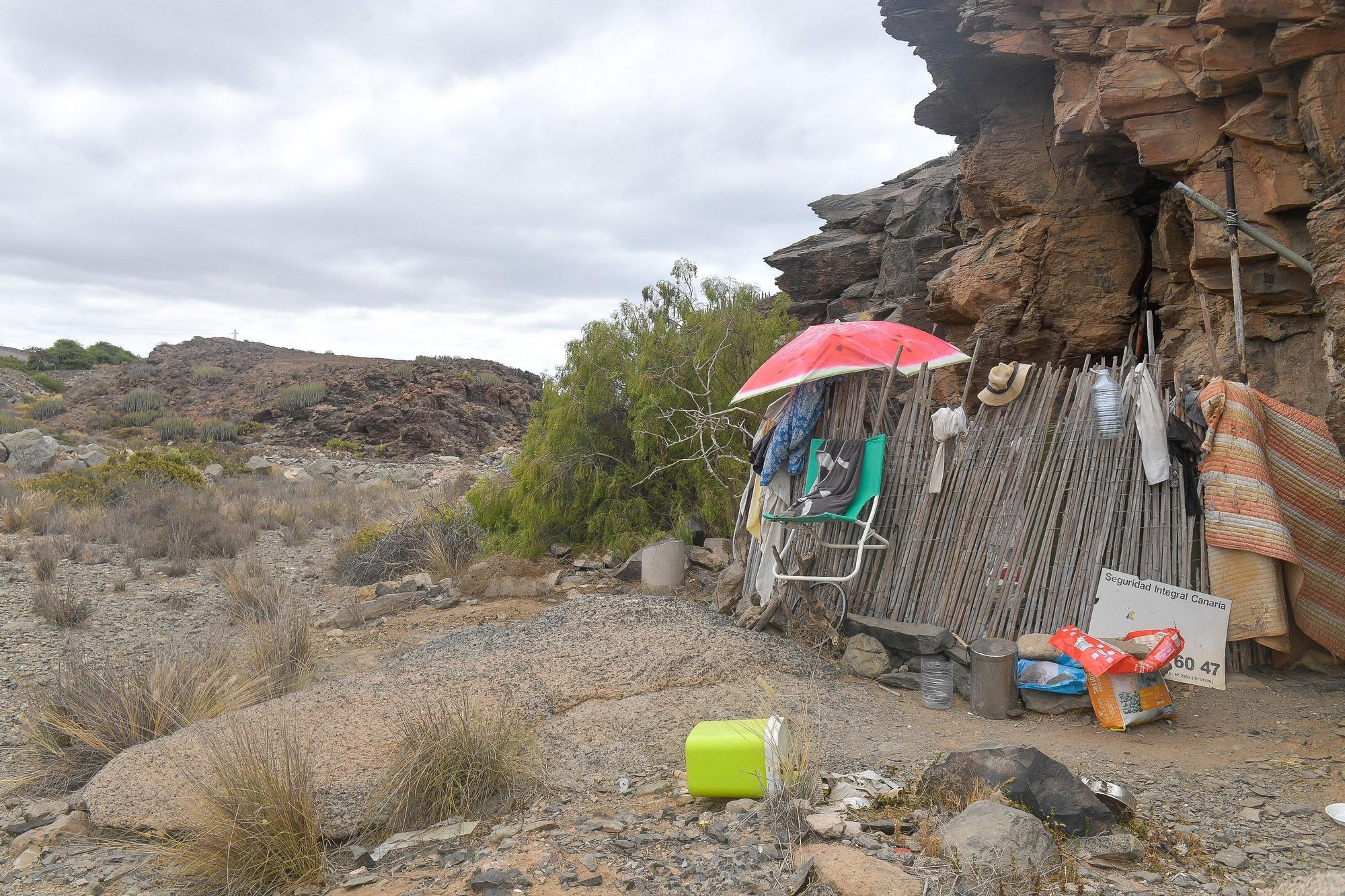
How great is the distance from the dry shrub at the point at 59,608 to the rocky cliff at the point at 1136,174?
9.22 meters

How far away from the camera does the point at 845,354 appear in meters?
6.20

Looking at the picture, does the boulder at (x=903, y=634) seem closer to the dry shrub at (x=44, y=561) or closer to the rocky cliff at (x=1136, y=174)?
the rocky cliff at (x=1136, y=174)

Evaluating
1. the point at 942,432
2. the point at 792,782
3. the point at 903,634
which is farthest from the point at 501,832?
the point at 942,432

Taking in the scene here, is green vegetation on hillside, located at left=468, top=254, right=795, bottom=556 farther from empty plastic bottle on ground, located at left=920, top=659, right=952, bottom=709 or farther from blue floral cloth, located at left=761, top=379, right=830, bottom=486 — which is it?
empty plastic bottle on ground, located at left=920, top=659, right=952, bottom=709

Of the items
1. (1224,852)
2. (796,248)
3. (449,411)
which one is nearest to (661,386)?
(1224,852)

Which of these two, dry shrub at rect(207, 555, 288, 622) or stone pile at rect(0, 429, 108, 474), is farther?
stone pile at rect(0, 429, 108, 474)

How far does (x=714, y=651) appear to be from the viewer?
18.0 feet

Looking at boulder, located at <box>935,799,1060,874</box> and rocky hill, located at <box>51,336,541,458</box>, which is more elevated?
rocky hill, located at <box>51,336,541,458</box>

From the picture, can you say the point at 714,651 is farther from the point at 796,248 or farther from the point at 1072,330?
the point at 796,248

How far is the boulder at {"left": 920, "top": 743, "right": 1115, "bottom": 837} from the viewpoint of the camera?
3.14m

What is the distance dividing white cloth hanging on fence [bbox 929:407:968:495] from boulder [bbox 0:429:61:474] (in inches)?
801

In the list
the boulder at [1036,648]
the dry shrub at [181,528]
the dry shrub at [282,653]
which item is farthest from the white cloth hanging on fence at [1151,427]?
the dry shrub at [181,528]

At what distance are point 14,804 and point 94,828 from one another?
846mm

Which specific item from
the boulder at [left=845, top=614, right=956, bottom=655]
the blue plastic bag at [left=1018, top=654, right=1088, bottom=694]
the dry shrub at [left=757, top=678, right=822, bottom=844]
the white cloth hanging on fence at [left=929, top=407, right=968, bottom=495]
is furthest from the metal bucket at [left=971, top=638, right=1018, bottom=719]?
the dry shrub at [left=757, top=678, right=822, bottom=844]
